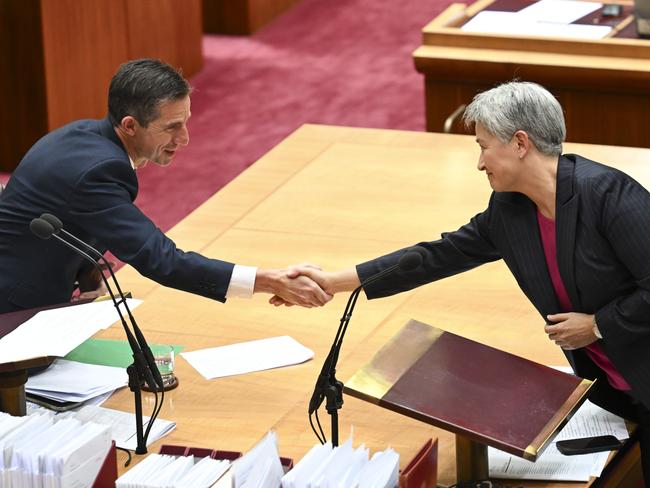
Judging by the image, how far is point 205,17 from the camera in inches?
319

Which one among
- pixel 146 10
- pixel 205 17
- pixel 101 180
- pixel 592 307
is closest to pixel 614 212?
pixel 592 307

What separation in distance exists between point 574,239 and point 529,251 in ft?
0.40

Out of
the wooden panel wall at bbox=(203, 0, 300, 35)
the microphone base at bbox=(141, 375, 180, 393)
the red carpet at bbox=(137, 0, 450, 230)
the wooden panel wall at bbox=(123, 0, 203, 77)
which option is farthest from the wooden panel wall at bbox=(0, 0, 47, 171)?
the microphone base at bbox=(141, 375, 180, 393)

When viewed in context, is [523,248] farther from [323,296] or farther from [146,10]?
[146,10]

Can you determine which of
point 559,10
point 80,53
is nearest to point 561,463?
point 559,10

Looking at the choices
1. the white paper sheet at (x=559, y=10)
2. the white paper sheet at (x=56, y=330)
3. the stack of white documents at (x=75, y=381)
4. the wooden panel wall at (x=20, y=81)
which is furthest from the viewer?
the wooden panel wall at (x=20, y=81)

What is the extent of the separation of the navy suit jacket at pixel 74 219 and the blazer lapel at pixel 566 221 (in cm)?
95

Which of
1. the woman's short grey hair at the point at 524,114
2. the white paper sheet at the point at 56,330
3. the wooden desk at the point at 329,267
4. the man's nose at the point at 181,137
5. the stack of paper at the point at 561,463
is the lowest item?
the wooden desk at the point at 329,267

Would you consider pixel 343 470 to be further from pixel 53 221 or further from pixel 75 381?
pixel 75 381

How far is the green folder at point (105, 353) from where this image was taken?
3.23m

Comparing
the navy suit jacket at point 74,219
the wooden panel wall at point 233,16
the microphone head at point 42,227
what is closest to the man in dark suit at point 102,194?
the navy suit jacket at point 74,219

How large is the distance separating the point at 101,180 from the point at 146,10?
3666 mm

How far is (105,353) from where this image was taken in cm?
329

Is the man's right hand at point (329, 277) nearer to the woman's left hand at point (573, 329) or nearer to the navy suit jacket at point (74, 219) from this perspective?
the navy suit jacket at point (74, 219)
